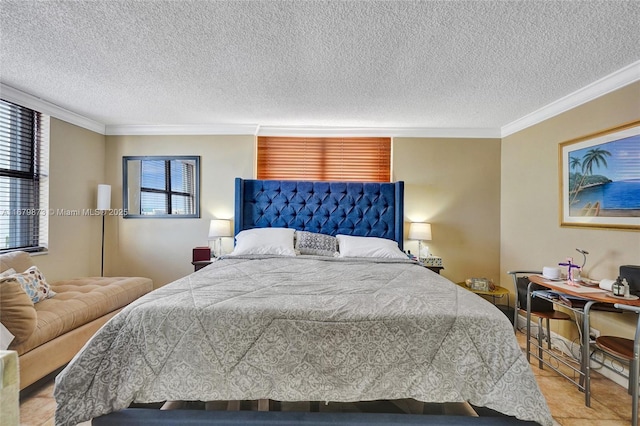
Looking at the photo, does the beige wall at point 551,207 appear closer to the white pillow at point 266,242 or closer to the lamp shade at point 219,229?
the white pillow at point 266,242

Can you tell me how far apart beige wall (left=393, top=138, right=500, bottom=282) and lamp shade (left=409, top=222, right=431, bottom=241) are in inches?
8.8

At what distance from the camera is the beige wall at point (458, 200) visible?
12.1 feet

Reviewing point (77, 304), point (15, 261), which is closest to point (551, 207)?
point (77, 304)

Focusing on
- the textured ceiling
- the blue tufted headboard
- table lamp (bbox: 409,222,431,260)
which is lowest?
table lamp (bbox: 409,222,431,260)

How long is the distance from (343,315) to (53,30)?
255 centimetres

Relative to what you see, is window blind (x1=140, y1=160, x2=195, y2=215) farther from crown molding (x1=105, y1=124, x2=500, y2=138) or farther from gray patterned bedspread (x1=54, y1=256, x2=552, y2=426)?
gray patterned bedspread (x1=54, y1=256, x2=552, y2=426)

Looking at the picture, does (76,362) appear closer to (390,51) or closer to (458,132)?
(390,51)

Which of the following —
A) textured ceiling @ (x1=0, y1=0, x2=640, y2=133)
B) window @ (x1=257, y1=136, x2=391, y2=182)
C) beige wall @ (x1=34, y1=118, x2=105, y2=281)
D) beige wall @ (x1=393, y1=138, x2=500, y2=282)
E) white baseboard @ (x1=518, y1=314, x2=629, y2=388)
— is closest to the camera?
textured ceiling @ (x1=0, y1=0, x2=640, y2=133)

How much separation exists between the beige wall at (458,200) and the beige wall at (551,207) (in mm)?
141

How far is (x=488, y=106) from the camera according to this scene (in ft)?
9.52

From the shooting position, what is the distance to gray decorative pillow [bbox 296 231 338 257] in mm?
3145

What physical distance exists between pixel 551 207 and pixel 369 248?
196 cm

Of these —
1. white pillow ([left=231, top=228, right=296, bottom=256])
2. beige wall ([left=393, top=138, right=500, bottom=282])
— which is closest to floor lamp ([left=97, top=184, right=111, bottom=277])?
white pillow ([left=231, top=228, right=296, bottom=256])

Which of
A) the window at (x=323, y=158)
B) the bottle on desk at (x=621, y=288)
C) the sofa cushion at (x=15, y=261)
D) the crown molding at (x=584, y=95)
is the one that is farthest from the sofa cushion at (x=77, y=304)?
the crown molding at (x=584, y=95)
